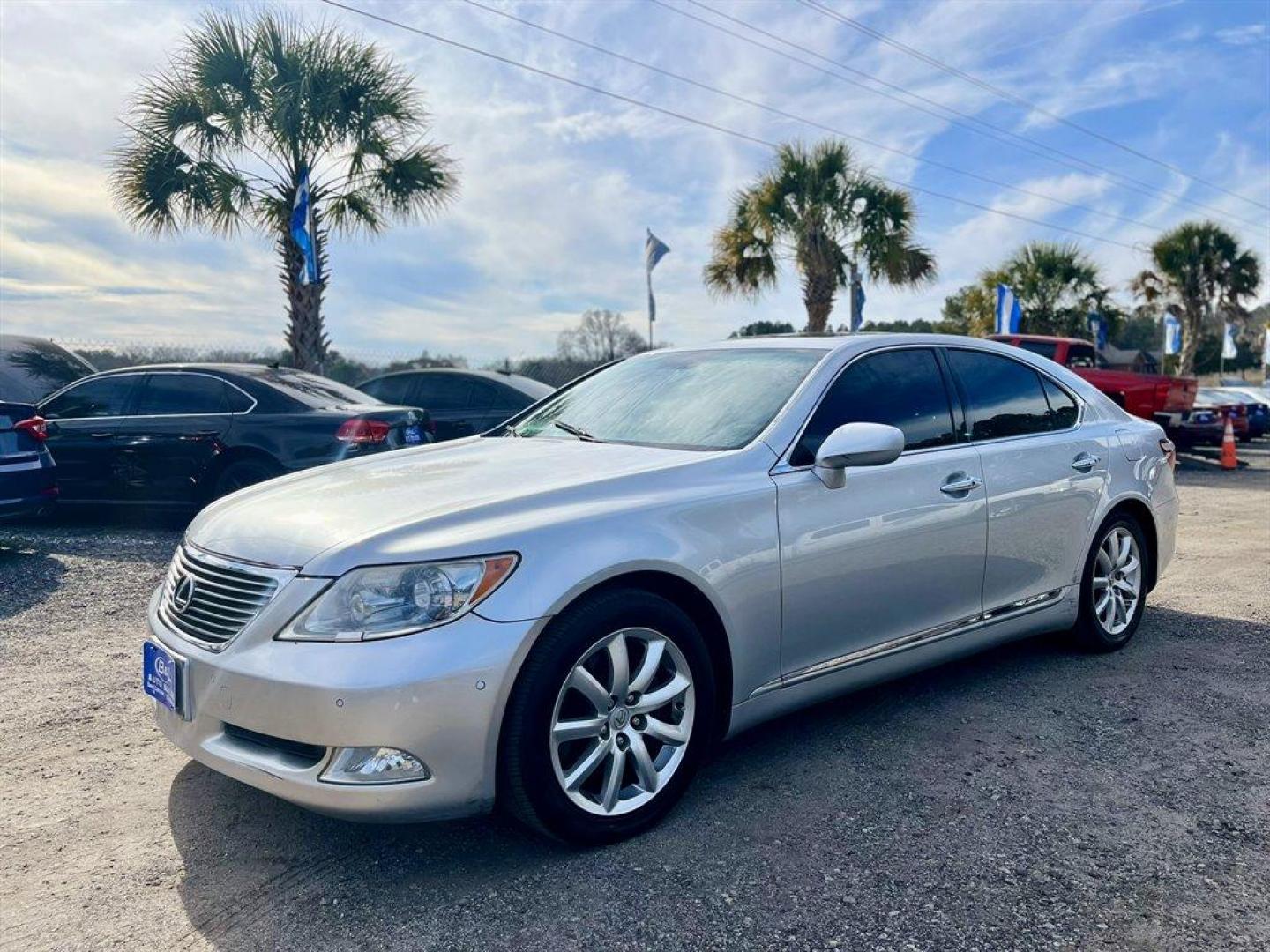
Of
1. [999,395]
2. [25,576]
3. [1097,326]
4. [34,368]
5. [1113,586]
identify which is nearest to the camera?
[999,395]

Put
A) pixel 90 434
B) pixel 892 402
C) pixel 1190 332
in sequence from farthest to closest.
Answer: pixel 1190 332 → pixel 90 434 → pixel 892 402

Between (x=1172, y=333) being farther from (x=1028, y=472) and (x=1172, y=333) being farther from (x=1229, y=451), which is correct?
(x=1028, y=472)

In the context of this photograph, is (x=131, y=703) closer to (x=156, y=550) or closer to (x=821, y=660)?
(x=821, y=660)

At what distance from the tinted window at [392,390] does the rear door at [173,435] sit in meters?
3.22

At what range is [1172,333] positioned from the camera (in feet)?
112

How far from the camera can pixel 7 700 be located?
4.32m

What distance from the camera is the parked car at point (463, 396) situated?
10953 millimetres

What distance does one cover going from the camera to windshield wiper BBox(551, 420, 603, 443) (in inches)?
154

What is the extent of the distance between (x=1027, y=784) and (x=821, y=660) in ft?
2.55

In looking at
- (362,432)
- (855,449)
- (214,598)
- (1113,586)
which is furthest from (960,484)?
(362,432)

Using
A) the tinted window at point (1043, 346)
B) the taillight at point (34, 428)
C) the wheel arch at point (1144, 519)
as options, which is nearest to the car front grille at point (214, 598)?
the wheel arch at point (1144, 519)

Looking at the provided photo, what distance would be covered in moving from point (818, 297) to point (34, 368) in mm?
13547

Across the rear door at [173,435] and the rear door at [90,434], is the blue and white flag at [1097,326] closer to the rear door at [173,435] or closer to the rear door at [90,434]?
the rear door at [173,435]

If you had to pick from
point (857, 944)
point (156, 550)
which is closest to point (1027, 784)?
point (857, 944)
